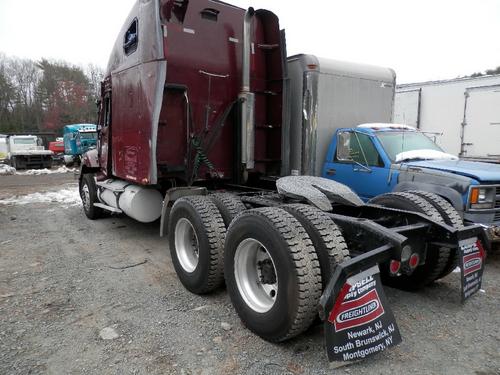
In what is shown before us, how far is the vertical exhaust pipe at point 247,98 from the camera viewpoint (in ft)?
18.7

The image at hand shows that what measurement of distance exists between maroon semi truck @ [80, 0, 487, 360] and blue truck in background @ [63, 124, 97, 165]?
54.4ft

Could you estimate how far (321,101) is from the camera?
610 cm

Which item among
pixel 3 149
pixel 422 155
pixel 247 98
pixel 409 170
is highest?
pixel 247 98

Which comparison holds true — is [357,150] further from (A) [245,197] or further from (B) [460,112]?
(B) [460,112]

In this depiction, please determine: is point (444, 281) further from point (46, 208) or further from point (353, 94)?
point (46, 208)

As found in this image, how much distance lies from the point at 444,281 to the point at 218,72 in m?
4.16

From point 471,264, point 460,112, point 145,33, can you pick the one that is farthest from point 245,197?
point 460,112

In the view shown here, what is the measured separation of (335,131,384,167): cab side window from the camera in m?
5.77

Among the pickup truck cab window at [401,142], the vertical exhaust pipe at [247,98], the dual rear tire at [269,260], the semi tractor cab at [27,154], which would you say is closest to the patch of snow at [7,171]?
the semi tractor cab at [27,154]

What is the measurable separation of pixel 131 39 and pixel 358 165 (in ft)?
13.0

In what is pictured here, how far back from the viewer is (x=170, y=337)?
3189 mm

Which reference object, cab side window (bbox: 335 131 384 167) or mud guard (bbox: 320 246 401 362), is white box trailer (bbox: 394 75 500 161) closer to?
cab side window (bbox: 335 131 384 167)

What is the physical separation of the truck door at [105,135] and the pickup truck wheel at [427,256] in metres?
5.05

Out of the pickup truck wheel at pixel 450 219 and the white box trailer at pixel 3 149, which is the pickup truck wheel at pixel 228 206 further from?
the white box trailer at pixel 3 149
